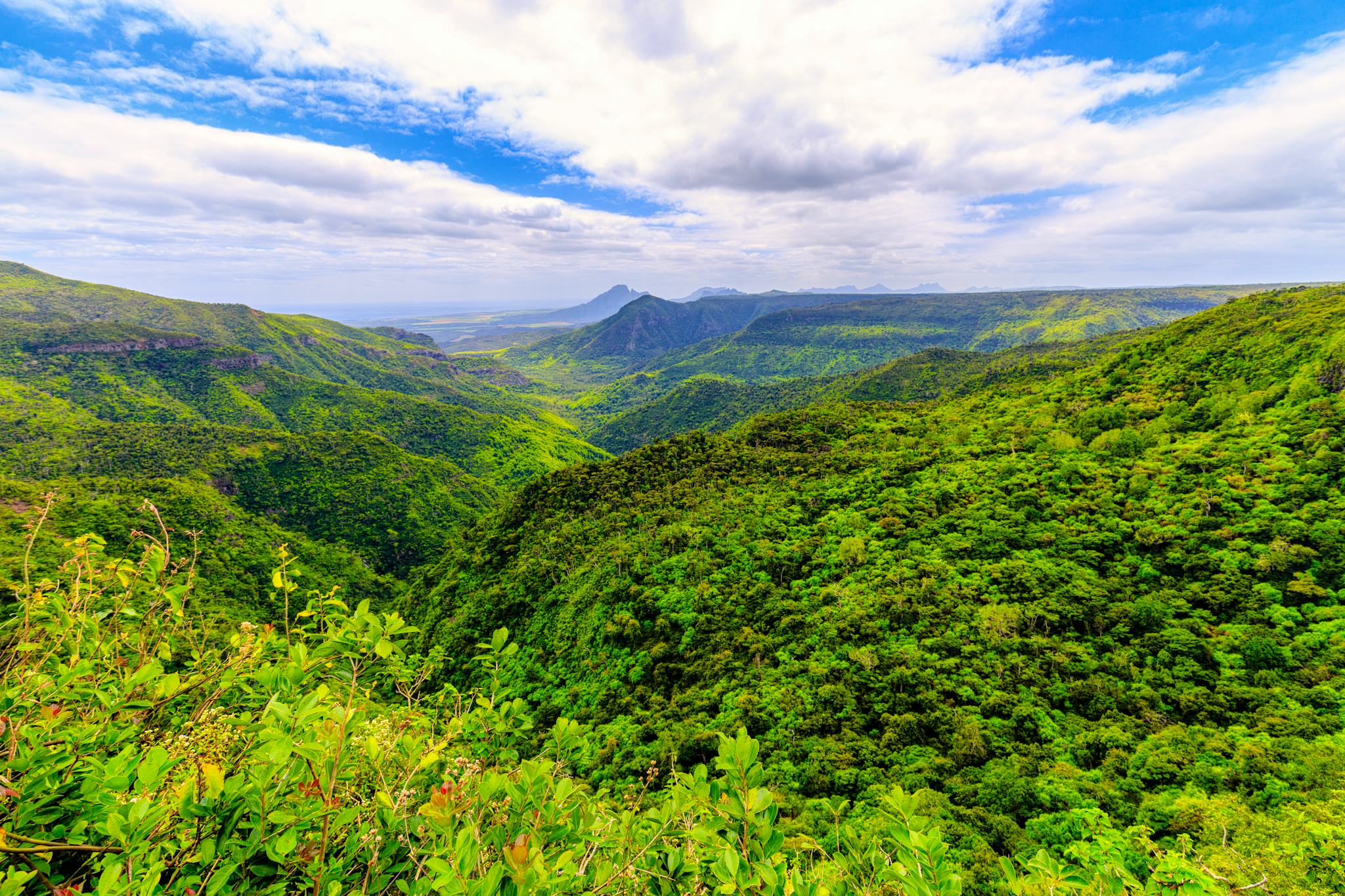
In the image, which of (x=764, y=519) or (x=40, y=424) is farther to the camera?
(x=40, y=424)

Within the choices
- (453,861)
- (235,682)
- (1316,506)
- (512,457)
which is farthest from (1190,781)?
(512,457)

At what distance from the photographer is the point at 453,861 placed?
7.47 feet

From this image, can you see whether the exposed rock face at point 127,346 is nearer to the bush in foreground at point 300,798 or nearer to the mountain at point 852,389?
the mountain at point 852,389

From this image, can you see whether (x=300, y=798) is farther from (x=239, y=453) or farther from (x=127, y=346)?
(x=127, y=346)

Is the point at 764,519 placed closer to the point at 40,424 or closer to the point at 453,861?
the point at 453,861

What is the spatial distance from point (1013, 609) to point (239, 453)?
117306 mm

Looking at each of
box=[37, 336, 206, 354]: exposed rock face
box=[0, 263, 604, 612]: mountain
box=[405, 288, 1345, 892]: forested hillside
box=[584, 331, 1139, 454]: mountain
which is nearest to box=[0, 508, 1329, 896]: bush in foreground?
box=[405, 288, 1345, 892]: forested hillside

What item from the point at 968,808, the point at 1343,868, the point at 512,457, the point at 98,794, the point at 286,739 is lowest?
the point at 512,457

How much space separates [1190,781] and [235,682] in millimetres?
28914

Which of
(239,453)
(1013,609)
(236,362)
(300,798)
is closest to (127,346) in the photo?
(236,362)

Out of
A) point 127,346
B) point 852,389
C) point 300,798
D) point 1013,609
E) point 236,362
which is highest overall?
point 127,346

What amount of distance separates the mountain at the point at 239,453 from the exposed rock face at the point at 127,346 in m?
0.41

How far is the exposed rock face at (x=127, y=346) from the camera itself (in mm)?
127875

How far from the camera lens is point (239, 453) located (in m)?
86.8
